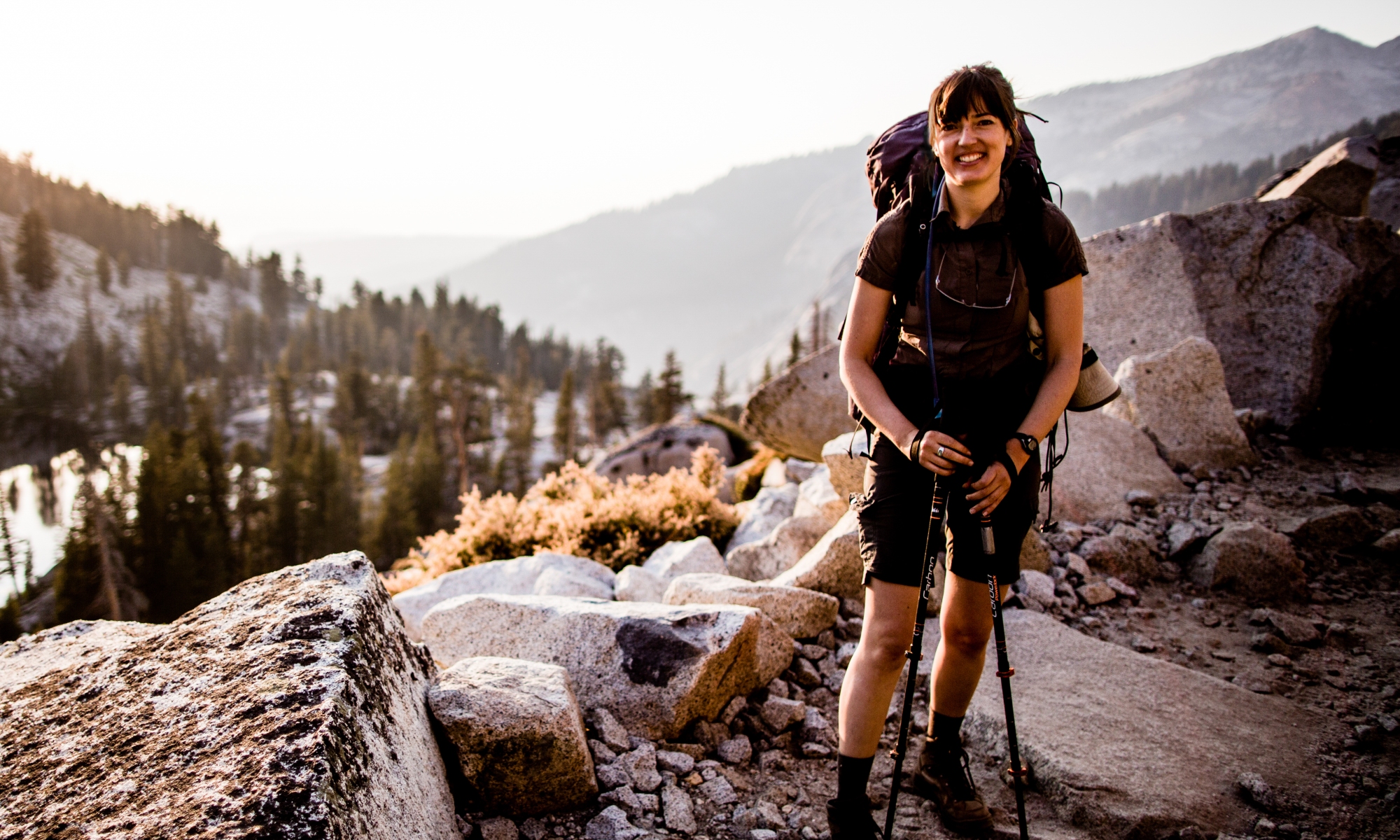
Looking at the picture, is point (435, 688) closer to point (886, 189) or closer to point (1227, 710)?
point (886, 189)

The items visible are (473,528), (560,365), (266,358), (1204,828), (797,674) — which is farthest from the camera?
(560,365)

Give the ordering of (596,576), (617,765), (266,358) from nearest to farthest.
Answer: (617,765) → (596,576) → (266,358)

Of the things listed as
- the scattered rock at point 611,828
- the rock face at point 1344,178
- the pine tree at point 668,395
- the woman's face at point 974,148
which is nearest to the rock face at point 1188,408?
the rock face at point 1344,178

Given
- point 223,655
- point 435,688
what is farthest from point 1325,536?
point 223,655

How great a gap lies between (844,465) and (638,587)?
2.07 metres

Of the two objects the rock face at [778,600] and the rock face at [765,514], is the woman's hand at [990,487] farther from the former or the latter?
the rock face at [765,514]

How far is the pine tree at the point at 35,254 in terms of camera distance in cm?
11381

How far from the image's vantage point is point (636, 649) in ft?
13.3

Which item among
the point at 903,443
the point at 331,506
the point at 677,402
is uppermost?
the point at 903,443

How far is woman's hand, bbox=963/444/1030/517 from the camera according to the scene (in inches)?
107

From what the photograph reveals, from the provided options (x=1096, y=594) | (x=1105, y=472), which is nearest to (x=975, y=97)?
(x=1096, y=594)

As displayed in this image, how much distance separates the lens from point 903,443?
273cm

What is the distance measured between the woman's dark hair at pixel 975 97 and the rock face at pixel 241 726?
119 inches

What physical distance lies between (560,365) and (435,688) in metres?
140
